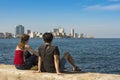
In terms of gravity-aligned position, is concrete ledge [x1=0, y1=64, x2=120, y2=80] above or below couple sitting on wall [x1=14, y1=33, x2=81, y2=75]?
below

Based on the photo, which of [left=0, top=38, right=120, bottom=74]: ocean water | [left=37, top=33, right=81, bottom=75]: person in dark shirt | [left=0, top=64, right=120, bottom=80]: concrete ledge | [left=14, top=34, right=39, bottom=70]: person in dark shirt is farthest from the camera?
[left=0, top=38, right=120, bottom=74]: ocean water

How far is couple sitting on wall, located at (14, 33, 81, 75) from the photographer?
9109 millimetres

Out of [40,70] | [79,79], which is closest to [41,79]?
[40,70]

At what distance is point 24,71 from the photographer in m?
9.64

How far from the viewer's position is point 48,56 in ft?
30.3

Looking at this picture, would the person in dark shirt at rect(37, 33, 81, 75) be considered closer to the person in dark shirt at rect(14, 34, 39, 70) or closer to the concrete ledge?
the concrete ledge

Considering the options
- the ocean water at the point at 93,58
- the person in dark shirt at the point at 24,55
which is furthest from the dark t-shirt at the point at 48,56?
the ocean water at the point at 93,58

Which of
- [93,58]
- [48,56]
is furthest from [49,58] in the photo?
[93,58]

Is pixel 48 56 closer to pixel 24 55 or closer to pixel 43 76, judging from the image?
pixel 43 76

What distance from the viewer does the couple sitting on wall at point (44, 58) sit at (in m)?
9.11

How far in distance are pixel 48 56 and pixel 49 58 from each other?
7 centimetres

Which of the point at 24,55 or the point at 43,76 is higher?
the point at 24,55

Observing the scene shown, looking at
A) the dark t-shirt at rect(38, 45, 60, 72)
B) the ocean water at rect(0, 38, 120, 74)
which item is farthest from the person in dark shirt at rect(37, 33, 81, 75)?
the ocean water at rect(0, 38, 120, 74)

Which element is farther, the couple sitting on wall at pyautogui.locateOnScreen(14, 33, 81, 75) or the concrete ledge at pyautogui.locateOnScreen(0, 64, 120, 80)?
the couple sitting on wall at pyautogui.locateOnScreen(14, 33, 81, 75)
